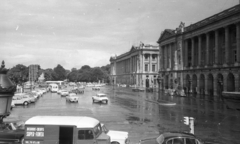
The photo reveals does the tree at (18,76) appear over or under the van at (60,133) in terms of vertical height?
over

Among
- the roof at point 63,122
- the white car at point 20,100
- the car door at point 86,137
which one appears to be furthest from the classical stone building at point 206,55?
the car door at point 86,137

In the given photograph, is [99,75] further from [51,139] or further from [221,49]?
[51,139]

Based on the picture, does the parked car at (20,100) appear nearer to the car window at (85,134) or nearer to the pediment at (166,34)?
the car window at (85,134)

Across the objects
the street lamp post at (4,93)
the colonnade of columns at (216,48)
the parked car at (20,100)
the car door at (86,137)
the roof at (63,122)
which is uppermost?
the colonnade of columns at (216,48)

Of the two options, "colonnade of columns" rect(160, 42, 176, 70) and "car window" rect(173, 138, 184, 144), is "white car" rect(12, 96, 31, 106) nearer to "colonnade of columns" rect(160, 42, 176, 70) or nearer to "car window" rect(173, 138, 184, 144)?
"car window" rect(173, 138, 184, 144)

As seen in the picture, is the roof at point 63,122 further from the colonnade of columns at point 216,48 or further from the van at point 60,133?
the colonnade of columns at point 216,48

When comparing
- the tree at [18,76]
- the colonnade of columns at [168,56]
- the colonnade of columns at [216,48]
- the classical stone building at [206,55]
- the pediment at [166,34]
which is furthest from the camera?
the pediment at [166,34]

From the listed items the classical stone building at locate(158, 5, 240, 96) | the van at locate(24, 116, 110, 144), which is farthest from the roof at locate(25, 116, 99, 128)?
the classical stone building at locate(158, 5, 240, 96)

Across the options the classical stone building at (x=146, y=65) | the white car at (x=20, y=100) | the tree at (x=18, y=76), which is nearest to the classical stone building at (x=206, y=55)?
the classical stone building at (x=146, y=65)

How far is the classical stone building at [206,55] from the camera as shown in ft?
161

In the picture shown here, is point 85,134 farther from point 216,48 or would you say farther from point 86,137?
point 216,48

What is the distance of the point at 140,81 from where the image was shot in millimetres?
120750

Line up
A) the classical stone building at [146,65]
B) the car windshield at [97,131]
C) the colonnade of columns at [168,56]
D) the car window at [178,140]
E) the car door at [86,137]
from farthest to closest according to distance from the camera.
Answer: the classical stone building at [146,65], the colonnade of columns at [168,56], the car window at [178,140], the car windshield at [97,131], the car door at [86,137]

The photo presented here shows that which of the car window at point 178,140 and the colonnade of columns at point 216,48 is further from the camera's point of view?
the colonnade of columns at point 216,48
